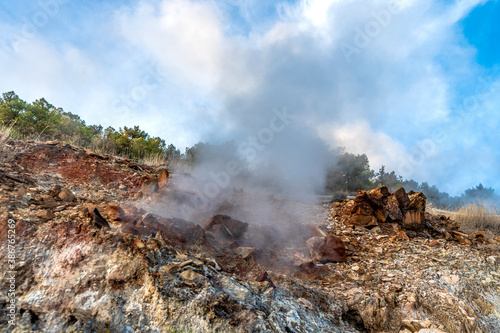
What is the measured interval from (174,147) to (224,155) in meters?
6.11

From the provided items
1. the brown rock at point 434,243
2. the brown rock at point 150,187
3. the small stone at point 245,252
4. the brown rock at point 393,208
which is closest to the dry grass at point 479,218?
the brown rock at point 393,208

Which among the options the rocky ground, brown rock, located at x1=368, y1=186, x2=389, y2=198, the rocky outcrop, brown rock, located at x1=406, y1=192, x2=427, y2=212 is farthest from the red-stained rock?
brown rock, located at x1=406, y1=192, x2=427, y2=212

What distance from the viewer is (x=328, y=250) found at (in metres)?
3.80

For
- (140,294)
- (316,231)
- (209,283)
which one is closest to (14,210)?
(140,294)

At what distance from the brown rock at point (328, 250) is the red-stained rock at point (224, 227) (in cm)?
108

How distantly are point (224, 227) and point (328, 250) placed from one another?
154 centimetres

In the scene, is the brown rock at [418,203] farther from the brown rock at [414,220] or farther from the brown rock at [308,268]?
the brown rock at [308,268]

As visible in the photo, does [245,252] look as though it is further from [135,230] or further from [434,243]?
[434,243]

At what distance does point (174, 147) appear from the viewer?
14.4 metres

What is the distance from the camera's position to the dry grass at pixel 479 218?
791 centimetres

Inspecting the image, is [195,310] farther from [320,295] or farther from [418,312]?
[418,312]

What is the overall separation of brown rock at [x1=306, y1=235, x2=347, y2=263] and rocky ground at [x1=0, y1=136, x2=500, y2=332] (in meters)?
0.02

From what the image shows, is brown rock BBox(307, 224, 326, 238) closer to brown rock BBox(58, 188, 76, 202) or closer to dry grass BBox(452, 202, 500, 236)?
brown rock BBox(58, 188, 76, 202)

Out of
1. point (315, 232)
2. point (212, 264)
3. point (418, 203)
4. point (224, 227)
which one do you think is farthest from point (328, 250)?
point (418, 203)
